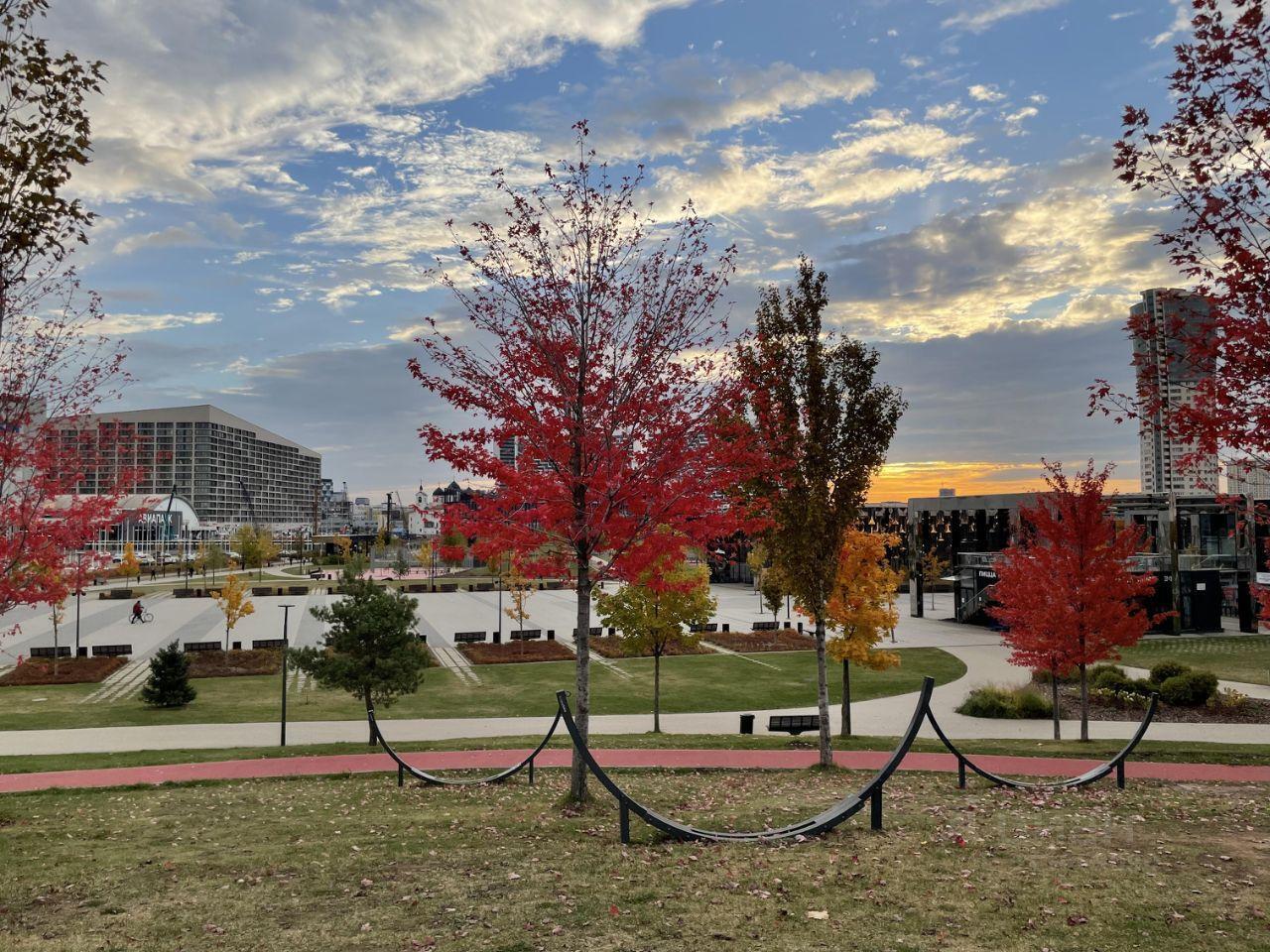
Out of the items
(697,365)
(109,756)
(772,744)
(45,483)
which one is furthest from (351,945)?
(109,756)

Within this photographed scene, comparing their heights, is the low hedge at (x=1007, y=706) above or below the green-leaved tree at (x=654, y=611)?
below

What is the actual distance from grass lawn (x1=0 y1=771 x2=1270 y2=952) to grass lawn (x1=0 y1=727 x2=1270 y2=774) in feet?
19.5

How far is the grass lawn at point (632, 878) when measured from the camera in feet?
21.2

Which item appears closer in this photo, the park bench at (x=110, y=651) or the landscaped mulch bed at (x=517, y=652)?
the park bench at (x=110, y=651)

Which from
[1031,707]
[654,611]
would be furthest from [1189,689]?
[654,611]

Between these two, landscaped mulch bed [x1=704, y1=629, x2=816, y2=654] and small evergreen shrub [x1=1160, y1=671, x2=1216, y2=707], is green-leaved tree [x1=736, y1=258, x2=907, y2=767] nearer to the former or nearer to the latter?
small evergreen shrub [x1=1160, y1=671, x2=1216, y2=707]

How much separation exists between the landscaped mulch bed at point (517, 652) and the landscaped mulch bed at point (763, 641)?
8.10 m

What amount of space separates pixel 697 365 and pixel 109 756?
1665 centimetres

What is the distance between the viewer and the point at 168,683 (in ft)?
83.3

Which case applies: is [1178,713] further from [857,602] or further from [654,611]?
[654,611]

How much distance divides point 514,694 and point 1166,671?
21.6m

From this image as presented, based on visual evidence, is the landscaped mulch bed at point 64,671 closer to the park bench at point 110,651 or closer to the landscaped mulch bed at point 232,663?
the park bench at point 110,651

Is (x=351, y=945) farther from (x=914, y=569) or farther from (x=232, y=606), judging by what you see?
(x=914, y=569)

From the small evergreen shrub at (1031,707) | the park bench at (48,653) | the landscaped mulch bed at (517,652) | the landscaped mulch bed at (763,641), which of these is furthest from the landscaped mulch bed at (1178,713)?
the park bench at (48,653)
